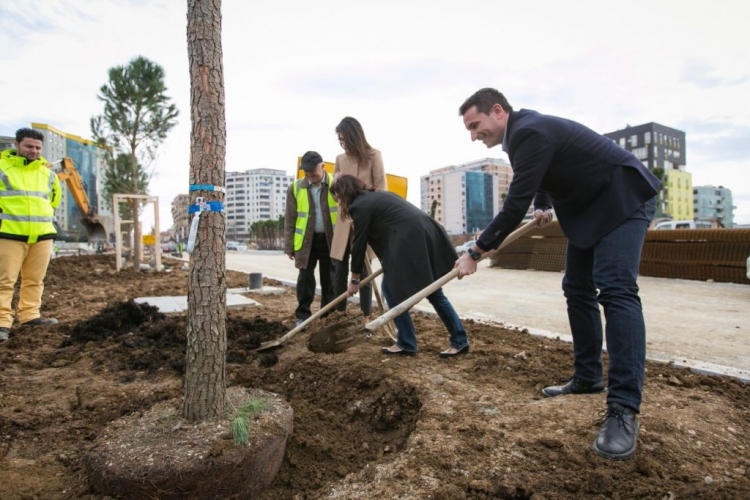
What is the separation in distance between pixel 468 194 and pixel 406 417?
4040 inches

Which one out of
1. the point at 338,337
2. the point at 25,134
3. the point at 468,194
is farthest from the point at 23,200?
the point at 468,194

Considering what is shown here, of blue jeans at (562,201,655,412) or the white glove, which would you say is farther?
the white glove

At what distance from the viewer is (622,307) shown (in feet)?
6.58

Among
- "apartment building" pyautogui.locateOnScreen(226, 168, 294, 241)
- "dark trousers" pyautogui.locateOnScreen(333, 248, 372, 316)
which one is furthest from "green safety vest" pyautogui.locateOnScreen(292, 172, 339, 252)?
"apartment building" pyautogui.locateOnScreen(226, 168, 294, 241)

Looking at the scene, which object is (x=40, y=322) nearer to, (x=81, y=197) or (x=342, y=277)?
(x=342, y=277)

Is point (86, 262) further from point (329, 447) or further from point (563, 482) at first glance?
point (563, 482)

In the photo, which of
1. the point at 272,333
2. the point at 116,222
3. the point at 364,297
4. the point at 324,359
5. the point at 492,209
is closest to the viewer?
the point at 324,359

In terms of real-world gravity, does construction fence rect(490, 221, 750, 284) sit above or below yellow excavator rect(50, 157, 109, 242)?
below

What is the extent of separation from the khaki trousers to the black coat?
3.30 m

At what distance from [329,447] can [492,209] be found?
106 metres

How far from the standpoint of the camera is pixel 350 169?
4215mm

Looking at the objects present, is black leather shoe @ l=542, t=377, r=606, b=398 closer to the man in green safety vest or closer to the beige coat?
the beige coat

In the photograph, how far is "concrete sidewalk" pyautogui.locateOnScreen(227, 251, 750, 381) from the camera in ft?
11.2

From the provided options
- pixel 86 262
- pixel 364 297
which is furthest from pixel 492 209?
pixel 364 297
